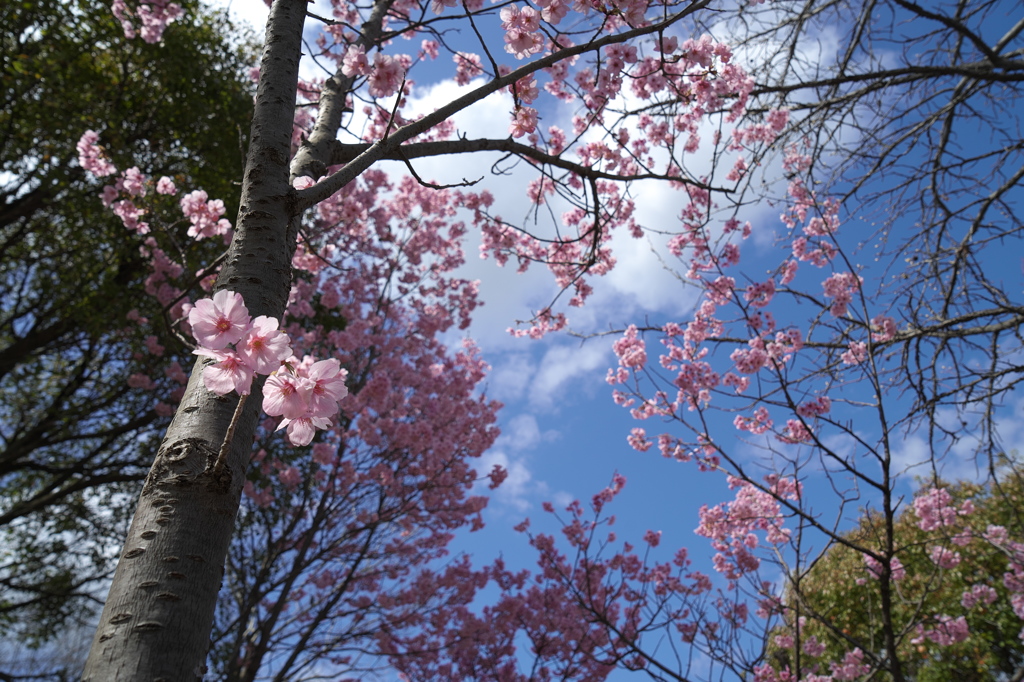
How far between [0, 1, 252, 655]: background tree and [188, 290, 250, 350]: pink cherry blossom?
17.8 ft

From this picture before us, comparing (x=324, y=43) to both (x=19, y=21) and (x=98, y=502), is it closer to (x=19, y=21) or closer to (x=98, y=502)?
(x=19, y=21)

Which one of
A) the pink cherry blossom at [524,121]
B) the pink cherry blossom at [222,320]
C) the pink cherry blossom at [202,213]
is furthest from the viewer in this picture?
the pink cherry blossom at [202,213]

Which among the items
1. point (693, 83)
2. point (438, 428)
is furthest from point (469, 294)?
point (693, 83)

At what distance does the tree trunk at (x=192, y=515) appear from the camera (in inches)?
40.3

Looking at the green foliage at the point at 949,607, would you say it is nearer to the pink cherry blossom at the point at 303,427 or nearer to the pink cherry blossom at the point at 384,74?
the pink cherry blossom at the point at 384,74

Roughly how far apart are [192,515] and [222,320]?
1.36 feet

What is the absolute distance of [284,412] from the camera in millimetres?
1402

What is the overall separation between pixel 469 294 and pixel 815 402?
520 cm

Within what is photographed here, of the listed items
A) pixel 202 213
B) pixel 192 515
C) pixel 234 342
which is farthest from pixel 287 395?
pixel 202 213

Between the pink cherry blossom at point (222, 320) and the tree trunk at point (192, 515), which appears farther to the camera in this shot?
the pink cherry blossom at point (222, 320)

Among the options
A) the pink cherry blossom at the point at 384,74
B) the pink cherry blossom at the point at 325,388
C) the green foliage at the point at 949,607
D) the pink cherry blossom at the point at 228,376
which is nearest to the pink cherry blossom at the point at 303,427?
the pink cherry blossom at the point at 325,388

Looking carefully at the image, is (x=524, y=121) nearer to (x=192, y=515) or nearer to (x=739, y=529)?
(x=192, y=515)

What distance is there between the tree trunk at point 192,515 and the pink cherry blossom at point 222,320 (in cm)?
18

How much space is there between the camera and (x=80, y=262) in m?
6.34
